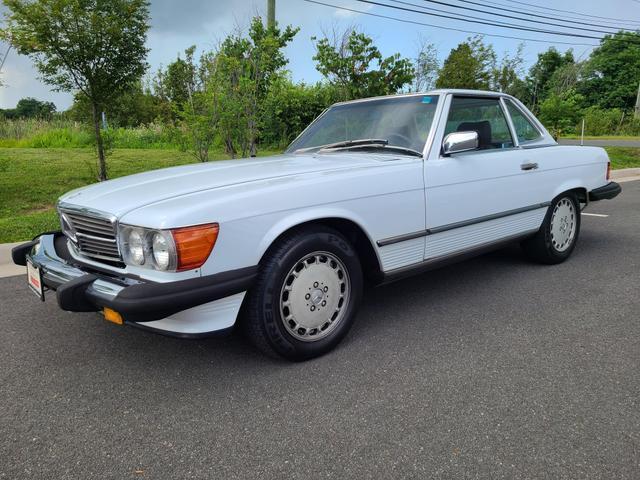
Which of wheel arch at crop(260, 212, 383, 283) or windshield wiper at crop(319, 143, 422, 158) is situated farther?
windshield wiper at crop(319, 143, 422, 158)

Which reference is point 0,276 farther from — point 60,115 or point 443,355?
point 60,115

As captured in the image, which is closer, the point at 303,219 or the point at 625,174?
the point at 303,219

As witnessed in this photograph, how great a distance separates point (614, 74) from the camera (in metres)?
41.3

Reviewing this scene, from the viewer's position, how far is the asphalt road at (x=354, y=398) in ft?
6.14

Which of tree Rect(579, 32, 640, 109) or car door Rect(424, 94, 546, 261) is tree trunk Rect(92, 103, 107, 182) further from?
tree Rect(579, 32, 640, 109)

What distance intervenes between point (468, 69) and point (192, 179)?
616 inches

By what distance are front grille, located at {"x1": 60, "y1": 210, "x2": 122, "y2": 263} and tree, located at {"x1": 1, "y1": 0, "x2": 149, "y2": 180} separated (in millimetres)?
5658

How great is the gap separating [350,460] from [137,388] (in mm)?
1209

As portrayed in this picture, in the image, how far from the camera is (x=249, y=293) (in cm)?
244

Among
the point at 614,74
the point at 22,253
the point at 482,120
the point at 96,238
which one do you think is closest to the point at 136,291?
the point at 96,238

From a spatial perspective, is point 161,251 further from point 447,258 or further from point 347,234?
point 447,258

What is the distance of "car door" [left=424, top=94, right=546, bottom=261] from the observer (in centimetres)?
319

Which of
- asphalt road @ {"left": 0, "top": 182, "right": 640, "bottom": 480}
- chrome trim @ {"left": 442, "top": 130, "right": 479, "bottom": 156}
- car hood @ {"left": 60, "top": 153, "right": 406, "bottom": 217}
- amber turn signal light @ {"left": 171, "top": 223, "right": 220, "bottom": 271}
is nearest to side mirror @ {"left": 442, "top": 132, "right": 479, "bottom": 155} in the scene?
chrome trim @ {"left": 442, "top": 130, "right": 479, "bottom": 156}

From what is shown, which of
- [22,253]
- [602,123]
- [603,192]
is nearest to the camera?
[22,253]
